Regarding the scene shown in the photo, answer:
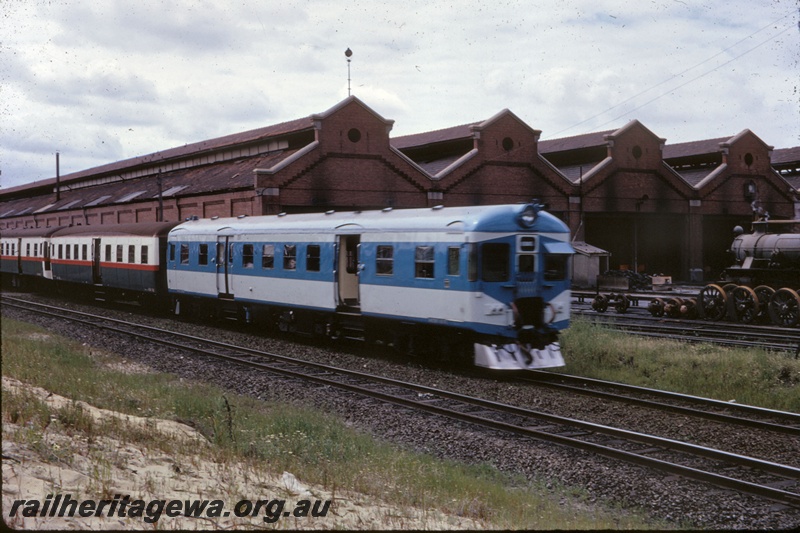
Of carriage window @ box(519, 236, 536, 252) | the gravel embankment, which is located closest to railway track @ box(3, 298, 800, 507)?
the gravel embankment

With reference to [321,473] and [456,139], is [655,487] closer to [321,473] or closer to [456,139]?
[321,473]

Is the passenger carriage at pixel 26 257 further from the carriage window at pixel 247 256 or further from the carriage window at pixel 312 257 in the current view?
the carriage window at pixel 312 257

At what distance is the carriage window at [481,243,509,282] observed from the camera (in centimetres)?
1394

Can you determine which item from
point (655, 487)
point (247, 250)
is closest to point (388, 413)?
point (655, 487)

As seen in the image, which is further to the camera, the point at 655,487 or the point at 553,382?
the point at 553,382

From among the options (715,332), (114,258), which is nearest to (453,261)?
(715,332)

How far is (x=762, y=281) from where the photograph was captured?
23938 millimetres

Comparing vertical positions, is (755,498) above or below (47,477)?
below

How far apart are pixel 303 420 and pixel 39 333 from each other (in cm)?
1237

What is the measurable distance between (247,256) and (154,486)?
14480 millimetres

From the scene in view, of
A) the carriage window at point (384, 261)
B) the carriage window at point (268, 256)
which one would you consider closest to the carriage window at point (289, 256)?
the carriage window at point (268, 256)

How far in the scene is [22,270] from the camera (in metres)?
36.1

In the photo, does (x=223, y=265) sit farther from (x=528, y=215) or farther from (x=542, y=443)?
(x=542, y=443)

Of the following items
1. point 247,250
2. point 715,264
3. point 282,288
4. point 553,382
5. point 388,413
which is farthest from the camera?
point 715,264
